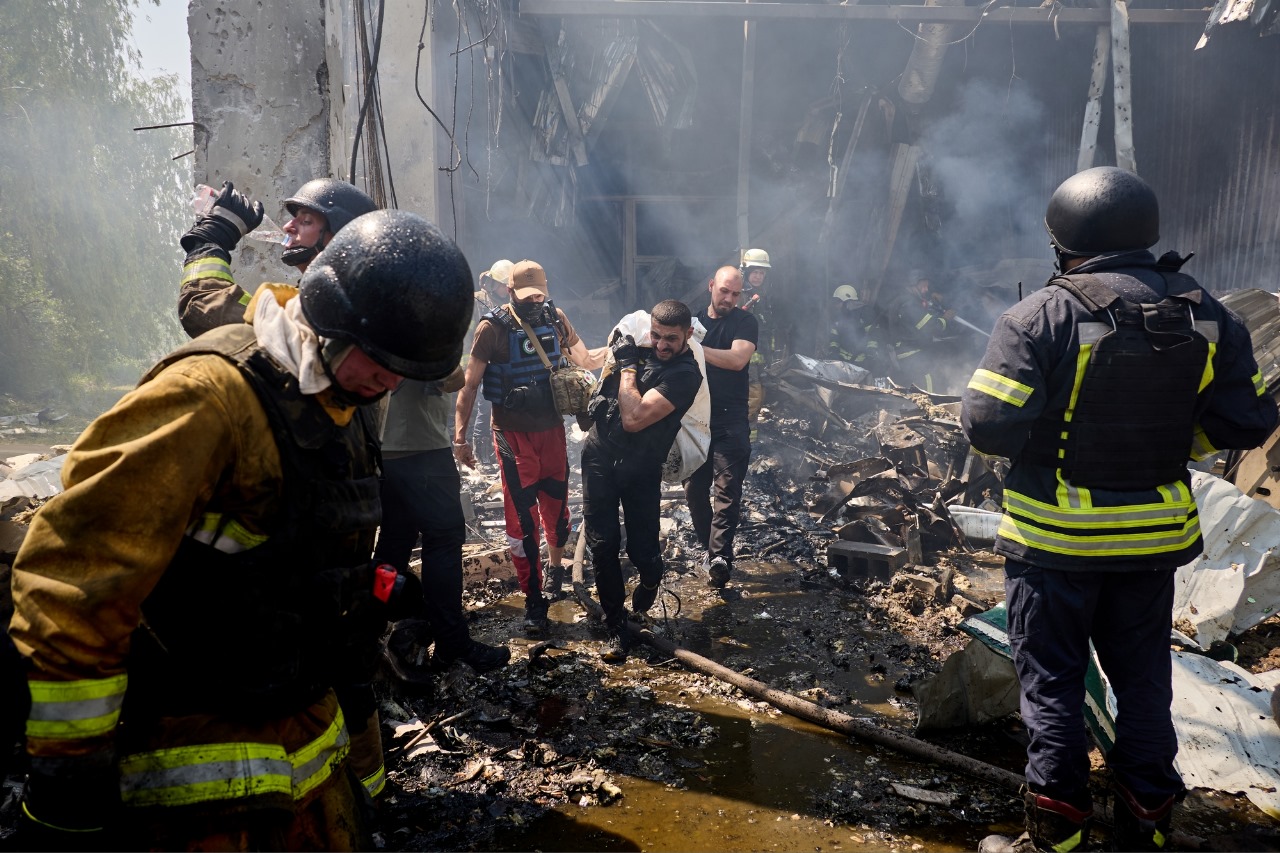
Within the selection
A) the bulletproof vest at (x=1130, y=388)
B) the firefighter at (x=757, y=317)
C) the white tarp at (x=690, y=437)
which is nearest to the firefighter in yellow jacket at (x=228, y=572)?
the bulletproof vest at (x=1130, y=388)

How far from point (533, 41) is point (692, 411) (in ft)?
23.8

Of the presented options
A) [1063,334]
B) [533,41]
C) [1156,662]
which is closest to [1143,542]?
[1156,662]

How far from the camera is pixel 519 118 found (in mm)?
10500

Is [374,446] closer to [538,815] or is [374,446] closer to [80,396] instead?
[538,815]

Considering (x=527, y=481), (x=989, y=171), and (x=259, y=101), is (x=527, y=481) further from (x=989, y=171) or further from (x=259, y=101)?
(x=989, y=171)

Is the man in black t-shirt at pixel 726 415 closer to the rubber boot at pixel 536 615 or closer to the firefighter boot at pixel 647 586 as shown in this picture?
the firefighter boot at pixel 647 586

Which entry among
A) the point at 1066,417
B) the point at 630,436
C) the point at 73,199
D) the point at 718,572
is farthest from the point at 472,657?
the point at 73,199

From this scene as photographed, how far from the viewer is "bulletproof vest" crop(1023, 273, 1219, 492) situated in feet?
7.98

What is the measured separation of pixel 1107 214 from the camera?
8.53 ft

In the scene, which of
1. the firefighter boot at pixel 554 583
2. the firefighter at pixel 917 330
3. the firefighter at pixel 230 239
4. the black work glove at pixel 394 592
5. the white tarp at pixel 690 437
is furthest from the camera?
the firefighter at pixel 917 330

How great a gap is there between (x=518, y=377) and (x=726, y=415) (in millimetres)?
1766

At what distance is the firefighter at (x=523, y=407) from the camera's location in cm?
470

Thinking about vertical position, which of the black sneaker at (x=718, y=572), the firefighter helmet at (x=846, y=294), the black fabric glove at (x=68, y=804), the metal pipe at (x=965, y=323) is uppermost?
the firefighter helmet at (x=846, y=294)

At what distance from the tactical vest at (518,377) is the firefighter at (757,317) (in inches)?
78.1
